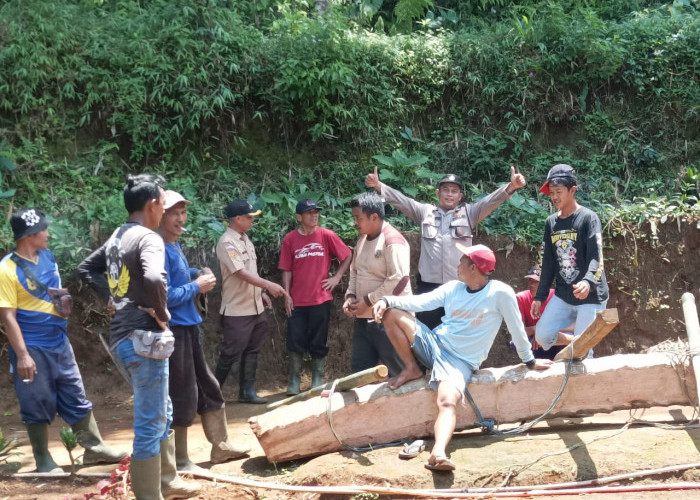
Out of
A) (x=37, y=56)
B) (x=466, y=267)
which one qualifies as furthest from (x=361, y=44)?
(x=466, y=267)

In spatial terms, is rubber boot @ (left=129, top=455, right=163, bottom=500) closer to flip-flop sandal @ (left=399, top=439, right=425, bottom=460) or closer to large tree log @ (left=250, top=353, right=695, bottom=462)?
large tree log @ (left=250, top=353, right=695, bottom=462)

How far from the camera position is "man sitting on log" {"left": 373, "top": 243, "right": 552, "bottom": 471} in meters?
5.36

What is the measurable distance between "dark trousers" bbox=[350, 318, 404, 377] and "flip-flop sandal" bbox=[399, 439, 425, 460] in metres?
1.08

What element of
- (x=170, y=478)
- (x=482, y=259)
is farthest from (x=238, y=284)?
(x=482, y=259)

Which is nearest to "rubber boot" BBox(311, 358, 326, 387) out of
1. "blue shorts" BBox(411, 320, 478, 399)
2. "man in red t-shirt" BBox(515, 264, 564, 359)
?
"man in red t-shirt" BBox(515, 264, 564, 359)

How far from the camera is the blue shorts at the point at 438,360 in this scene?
5.47 meters

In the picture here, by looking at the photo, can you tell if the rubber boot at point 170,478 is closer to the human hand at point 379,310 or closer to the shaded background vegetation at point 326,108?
the human hand at point 379,310

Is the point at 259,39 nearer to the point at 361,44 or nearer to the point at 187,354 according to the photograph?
the point at 361,44

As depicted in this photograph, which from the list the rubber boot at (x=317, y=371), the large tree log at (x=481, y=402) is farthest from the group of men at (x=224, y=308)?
the rubber boot at (x=317, y=371)

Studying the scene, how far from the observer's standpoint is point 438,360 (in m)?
5.55

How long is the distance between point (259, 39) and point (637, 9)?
6862 millimetres

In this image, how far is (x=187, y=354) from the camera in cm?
537

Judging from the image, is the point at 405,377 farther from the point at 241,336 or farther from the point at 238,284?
the point at 238,284

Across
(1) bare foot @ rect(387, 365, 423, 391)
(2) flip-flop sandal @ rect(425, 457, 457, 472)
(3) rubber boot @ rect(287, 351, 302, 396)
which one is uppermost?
(1) bare foot @ rect(387, 365, 423, 391)
